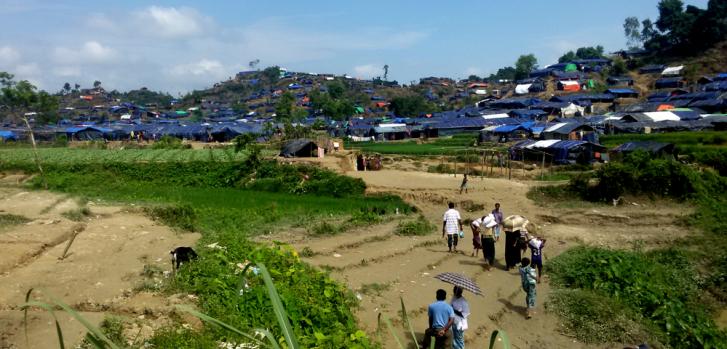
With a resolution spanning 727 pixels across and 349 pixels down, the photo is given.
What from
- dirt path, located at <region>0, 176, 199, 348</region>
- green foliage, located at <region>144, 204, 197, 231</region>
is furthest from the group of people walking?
green foliage, located at <region>144, 204, 197, 231</region>

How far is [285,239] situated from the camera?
1723 centimetres

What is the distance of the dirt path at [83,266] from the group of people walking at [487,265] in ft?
13.4

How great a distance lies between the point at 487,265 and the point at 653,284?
3.69 metres

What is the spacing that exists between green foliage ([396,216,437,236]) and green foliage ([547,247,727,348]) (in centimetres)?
467

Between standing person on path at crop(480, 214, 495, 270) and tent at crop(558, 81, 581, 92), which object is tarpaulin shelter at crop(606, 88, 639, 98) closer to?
A: tent at crop(558, 81, 581, 92)

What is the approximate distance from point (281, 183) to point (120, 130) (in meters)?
49.1

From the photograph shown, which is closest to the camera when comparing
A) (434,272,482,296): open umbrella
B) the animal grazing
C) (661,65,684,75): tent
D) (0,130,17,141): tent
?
(434,272,482,296): open umbrella

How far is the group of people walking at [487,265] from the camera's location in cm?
842

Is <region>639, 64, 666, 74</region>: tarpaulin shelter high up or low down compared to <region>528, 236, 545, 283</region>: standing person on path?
up

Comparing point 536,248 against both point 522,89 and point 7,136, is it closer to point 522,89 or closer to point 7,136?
point 7,136

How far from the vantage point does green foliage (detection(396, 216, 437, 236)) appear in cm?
1844

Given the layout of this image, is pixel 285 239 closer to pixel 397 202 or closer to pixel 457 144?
pixel 397 202

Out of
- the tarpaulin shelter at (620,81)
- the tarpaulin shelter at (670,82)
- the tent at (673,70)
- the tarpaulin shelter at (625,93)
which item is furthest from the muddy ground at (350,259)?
the tent at (673,70)

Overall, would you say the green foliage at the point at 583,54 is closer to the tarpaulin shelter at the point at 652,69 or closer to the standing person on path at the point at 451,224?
the tarpaulin shelter at the point at 652,69
